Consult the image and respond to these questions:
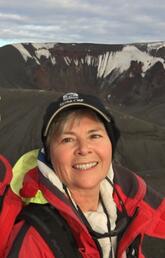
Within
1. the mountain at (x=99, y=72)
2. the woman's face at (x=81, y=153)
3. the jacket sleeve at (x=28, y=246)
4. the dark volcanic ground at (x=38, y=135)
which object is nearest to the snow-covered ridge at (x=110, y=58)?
the mountain at (x=99, y=72)

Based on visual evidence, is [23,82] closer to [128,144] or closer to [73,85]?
[73,85]

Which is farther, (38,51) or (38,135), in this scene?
(38,51)

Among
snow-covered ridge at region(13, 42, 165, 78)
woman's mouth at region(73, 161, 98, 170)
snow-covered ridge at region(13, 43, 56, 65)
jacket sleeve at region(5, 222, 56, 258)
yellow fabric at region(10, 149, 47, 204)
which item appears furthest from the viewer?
snow-covered ridge at region(13, 43, 56, 65)

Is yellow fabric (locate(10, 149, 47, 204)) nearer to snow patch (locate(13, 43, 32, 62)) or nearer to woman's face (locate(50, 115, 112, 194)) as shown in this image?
→ woman's face (locate(50, 115, 112, 194))

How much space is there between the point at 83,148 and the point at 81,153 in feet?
0.06

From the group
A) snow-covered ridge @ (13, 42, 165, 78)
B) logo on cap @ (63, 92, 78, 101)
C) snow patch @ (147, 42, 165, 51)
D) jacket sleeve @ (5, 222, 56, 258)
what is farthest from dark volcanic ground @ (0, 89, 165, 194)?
snow patch @ (147, 42, 165, 51)

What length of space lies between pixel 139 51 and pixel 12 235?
28485 mm

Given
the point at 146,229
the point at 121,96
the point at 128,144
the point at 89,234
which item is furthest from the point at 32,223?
the point at 121,96

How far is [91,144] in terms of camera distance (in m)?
1.88

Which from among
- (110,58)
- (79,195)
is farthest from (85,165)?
(110,58)

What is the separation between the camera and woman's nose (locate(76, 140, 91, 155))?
6.01 feet

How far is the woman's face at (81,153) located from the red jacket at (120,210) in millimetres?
102

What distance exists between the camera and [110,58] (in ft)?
97.1

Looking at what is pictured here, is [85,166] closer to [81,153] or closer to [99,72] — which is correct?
[81,153]
